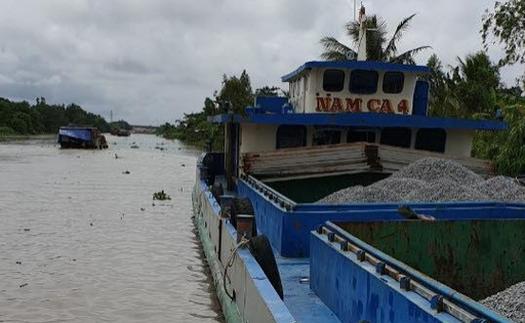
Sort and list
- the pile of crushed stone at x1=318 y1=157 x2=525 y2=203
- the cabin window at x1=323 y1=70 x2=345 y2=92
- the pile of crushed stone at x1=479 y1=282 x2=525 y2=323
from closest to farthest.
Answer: the pile of crushed stone at x1=479 y1=282 x2=525 y2=323 < the pile of crushed stone at x1=318 y1=157 x2=525 y2=203 < the cabin window at x1=323 y1=70 x2=345 y2=92

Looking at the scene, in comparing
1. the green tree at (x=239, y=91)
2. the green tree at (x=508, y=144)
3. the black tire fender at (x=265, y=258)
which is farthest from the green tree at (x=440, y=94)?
the black tire fender at (x=265, y=258)

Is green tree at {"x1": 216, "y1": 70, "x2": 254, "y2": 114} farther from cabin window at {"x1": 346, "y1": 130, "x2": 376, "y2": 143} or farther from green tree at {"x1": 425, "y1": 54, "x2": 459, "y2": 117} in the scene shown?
cabin window at {"x1": 346, "y1": 130, "x2": 376, "y2": 143}

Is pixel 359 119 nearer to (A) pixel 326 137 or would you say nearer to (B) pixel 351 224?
(A) pixel 326 137

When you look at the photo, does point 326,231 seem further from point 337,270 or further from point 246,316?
point 246,316

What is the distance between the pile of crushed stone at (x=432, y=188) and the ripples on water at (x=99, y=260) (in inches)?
116

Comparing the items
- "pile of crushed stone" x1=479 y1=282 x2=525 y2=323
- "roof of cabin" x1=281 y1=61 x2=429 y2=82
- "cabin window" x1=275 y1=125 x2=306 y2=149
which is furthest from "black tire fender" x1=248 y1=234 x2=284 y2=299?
"roof of cabin" x1=281 y1=61 x2=429 y2=82

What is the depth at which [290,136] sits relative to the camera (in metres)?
12.4

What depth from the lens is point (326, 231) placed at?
560 centimetres

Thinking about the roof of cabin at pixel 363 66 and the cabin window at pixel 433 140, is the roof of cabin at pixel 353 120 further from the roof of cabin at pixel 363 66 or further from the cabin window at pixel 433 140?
the roof of cabin at pixel 363 66

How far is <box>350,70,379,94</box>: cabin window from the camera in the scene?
12.9 meters

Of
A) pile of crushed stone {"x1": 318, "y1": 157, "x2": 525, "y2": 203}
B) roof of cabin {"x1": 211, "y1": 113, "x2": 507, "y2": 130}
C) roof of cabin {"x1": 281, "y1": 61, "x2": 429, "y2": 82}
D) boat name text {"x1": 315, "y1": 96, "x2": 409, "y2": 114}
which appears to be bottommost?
pile of crushed stone {"x1": 318, "y1": 157, "x2": 525, "y2": 203}

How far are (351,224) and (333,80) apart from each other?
7675 mm

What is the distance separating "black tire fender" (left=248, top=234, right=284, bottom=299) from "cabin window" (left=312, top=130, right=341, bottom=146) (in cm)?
683

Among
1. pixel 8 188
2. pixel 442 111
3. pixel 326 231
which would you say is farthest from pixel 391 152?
pixel 442 111
